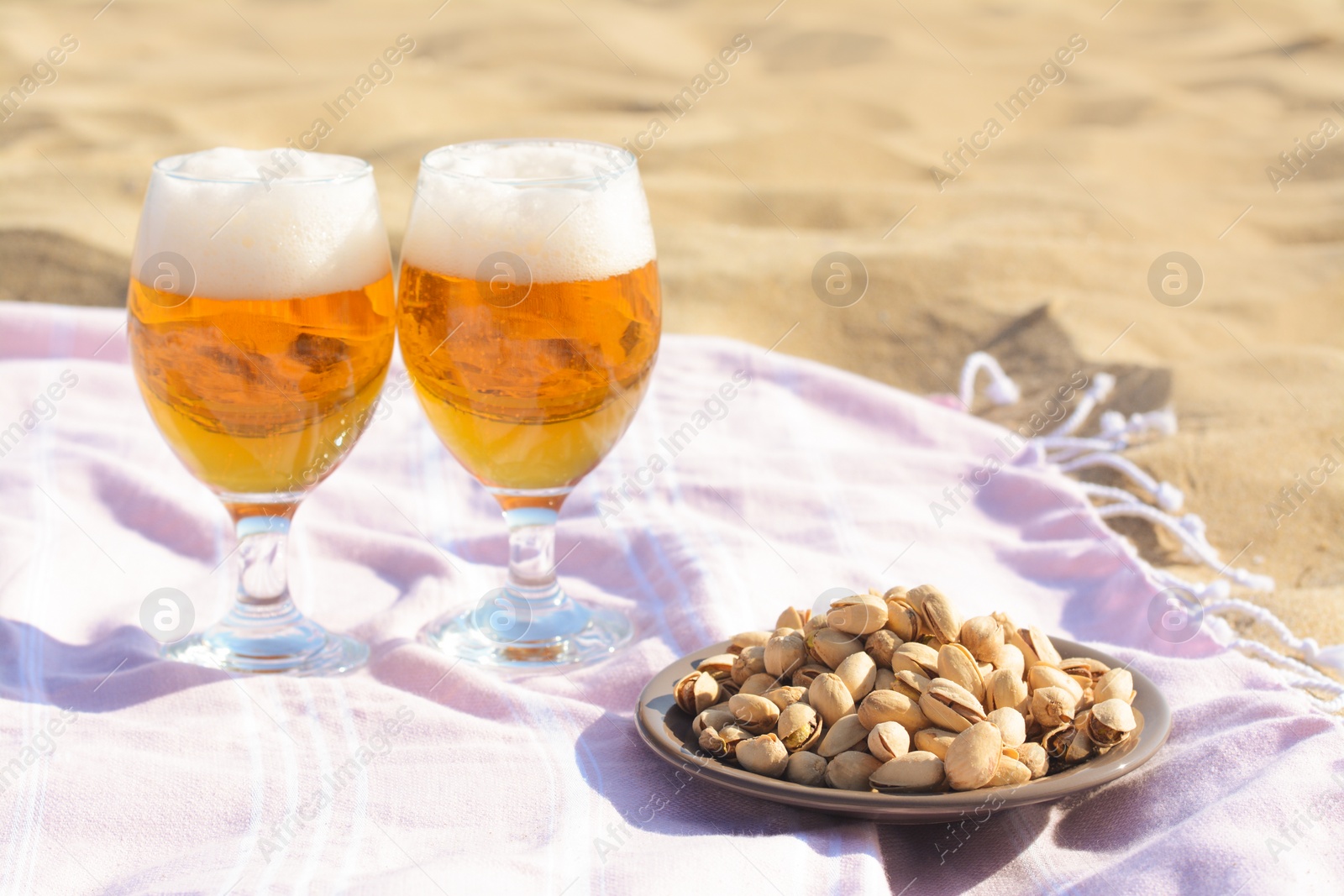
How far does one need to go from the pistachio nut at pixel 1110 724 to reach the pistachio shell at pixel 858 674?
23cm

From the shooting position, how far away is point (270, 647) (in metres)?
1.88

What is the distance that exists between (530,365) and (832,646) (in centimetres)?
52

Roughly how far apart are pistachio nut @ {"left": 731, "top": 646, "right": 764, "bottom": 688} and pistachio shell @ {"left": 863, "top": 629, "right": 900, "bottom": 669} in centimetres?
13

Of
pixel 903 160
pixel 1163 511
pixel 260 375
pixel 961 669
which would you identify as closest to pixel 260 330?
pixel 260 375

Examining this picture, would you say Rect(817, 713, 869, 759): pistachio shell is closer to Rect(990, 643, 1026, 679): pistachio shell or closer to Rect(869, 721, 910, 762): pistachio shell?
Rect(869, 721, 910, 762): pistachio shell

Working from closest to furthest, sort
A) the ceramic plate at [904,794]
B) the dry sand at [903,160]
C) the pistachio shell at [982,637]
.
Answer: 1. the ceramic plate at [904,794]
2. the pistachio shell at [982,637]
3. the dry sand at [903,160]

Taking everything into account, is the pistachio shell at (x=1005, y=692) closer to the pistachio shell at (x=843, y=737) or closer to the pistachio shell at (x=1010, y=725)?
the pistachio shell at (x=1010, y=725)

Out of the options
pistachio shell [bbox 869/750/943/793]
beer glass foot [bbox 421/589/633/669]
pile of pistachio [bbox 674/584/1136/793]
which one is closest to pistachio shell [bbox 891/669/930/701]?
pile of pistachio [bbox 674/584/1136/793]

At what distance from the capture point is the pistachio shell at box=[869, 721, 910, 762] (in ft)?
4.65

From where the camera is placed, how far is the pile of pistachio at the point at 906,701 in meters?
1.42

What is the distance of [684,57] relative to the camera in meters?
7.98

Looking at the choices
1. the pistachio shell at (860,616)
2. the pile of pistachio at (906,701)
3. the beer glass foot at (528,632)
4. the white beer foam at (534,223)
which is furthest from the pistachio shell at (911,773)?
the white beer foam at (534,223)

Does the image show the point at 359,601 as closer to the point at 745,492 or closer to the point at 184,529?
the point at 184,529

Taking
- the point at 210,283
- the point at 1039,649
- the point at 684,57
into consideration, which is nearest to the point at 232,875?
the point at 210,283
